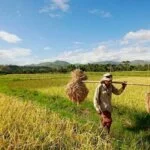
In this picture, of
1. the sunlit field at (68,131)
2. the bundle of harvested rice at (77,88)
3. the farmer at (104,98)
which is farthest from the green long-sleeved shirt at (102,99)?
the bundle of harvested rice at (77,88)

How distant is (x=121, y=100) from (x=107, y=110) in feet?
21.5

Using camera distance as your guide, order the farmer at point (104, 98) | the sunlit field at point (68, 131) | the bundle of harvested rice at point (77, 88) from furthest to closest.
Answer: the bundle of harvested rice at point (77, 88)
the farmer at point (104, 98)
the sunlit field at point (68, 131)

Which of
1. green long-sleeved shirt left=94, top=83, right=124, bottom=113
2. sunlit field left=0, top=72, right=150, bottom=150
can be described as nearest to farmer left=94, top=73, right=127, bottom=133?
green long-sleeved shirt left=94, top=83, right=124, bottom=113

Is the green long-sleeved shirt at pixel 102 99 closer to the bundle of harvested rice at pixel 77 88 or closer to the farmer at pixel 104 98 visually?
the farmer at pixel 104 98

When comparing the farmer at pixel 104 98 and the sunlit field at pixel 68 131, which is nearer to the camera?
the sunlit field at pixel 68 131

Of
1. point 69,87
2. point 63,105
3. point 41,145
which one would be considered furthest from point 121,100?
point 41,145

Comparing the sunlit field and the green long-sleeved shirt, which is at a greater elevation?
the green long-sleeved shirt

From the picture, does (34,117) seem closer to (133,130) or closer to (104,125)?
(104,125)

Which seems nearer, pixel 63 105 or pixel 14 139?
pixel 14 139

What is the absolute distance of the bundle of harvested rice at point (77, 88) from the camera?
39.0 feet

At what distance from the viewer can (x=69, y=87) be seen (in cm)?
1211

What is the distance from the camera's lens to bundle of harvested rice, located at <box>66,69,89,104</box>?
11895 mm

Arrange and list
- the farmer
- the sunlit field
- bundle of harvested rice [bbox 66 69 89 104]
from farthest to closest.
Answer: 1. bundle of harvested rice [bbox 66 69 89 104]
2. the farmer
3. the sunlit field

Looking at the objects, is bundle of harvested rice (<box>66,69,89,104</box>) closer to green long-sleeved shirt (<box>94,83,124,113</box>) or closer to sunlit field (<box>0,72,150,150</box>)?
sunlit field (<box>0,72,150,150</box>)
